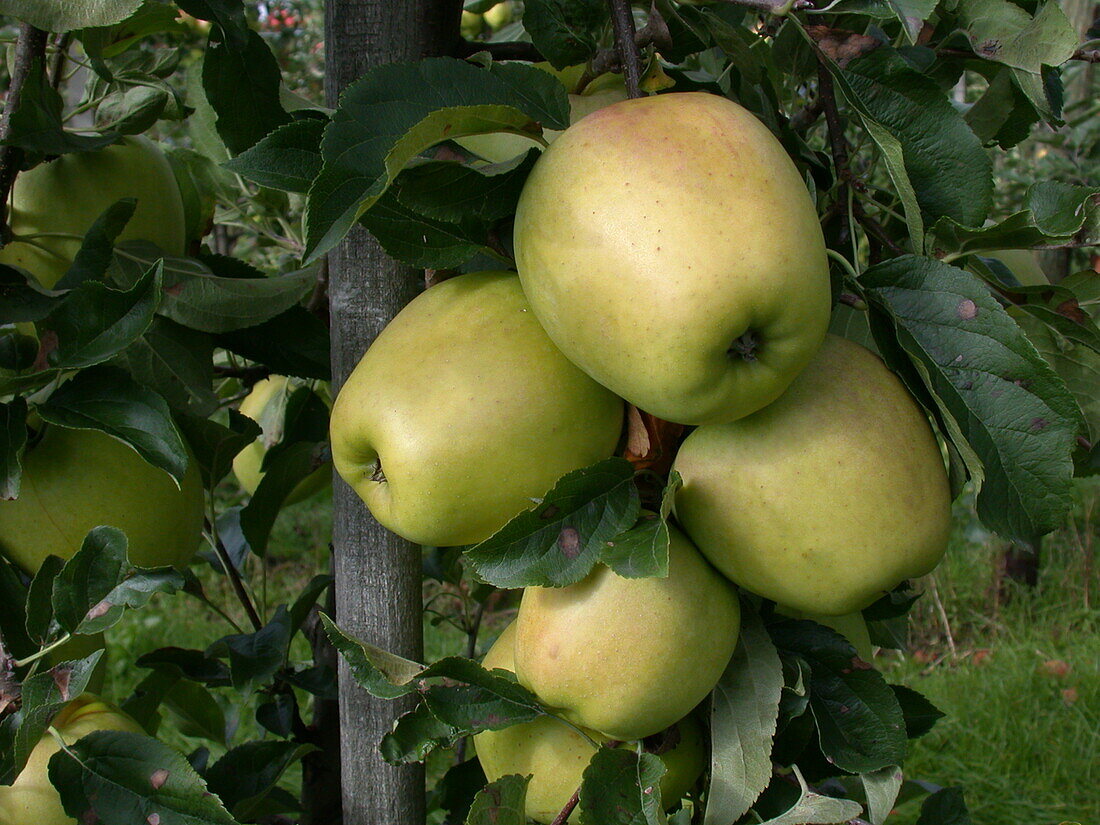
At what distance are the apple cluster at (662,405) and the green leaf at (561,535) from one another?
0.11 ft

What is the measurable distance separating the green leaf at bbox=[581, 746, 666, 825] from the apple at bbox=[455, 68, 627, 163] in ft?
1.38

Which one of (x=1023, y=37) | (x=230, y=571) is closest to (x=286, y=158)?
(x=1023, y=37)

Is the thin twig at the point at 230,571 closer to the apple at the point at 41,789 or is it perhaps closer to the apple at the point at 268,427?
the apple at the point at 268,427

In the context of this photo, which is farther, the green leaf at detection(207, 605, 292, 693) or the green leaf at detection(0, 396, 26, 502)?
the green leaf at detection(207, 605, 292, 693)

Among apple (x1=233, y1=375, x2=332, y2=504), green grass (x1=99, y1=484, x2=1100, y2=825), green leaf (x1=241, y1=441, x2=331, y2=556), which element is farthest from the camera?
green grass (x1=99, y1=484, x2=1100, y2=825)

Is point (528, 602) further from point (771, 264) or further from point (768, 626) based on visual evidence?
point (771, 264)

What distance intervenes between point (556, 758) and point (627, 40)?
0.51 meters

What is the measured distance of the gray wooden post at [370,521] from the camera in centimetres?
79

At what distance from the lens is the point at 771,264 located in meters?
0.57

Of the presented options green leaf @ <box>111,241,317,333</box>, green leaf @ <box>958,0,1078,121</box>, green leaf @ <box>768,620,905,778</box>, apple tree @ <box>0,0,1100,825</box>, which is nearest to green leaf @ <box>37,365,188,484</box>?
apple tree @ <box>0,0,1100,825</box>

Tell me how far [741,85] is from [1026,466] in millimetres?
398

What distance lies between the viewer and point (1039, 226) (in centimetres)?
67

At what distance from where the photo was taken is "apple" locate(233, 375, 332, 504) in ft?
4.30

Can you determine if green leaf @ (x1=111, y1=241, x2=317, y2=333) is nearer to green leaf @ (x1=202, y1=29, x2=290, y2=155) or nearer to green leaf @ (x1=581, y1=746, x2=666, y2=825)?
green leaf @ (x1=202, y1=29, x2=290, y2=155)
